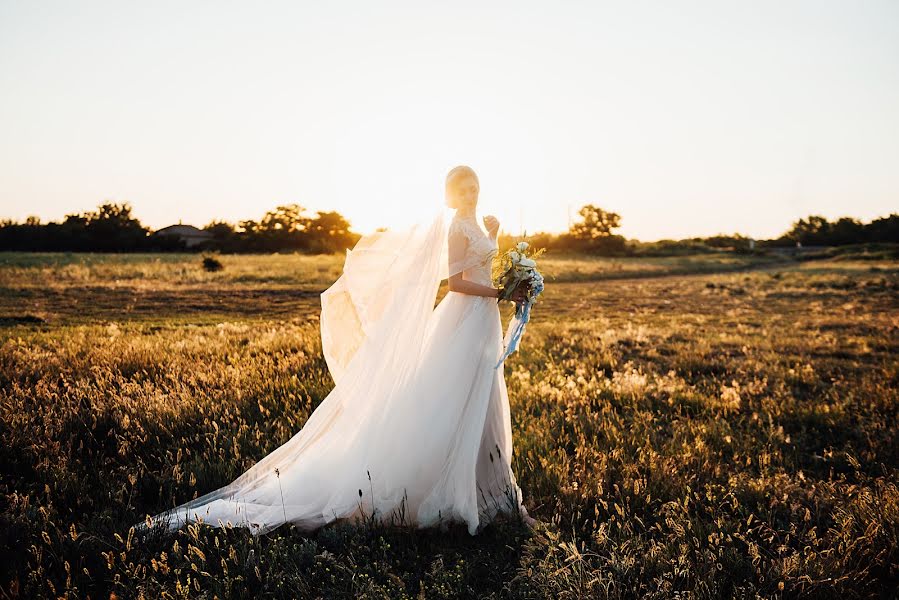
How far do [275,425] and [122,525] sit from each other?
81.9 inches

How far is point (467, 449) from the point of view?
171 inches

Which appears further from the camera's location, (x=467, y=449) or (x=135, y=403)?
(x=135, y=403)

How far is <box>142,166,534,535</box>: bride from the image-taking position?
4.30 meters

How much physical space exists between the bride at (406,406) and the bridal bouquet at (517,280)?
112 millimetres

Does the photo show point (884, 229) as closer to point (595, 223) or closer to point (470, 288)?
point (595, 223)

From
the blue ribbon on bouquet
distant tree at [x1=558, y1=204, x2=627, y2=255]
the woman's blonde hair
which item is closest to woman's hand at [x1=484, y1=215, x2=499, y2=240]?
the woman's blonde hair

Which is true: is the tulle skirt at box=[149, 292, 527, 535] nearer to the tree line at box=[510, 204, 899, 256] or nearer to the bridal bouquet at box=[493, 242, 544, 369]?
the bridal bouquet at box=[493, 242, 544, 369]

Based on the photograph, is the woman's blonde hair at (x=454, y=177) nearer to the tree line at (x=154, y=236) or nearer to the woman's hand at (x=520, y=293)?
the woman's hand at (x=520, y=293)

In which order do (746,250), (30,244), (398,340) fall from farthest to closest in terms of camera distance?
(746,250), (30,244), (398,340)

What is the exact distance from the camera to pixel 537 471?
512 centimetres

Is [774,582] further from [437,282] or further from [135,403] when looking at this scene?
[135,403]

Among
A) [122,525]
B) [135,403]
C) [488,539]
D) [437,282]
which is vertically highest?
[437,282]

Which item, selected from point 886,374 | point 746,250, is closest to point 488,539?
point 886,374

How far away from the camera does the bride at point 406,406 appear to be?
430 cm
